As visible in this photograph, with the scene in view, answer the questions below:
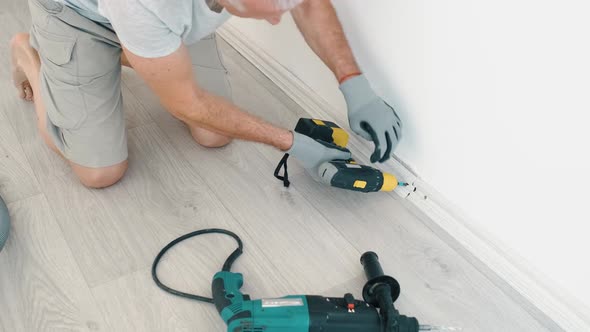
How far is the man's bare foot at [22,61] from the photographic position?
1771 millimetres

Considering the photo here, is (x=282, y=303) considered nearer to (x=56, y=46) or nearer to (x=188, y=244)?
(x=188, y=244)

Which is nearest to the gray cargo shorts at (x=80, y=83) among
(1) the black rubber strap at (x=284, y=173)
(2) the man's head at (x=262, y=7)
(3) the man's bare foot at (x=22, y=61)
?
(3) the man's bare foot at (x=22, y=61)

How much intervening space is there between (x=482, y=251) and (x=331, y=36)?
720 millimetres

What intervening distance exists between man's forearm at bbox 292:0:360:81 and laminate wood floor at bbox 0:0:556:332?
369mm

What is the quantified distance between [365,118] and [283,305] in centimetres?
58

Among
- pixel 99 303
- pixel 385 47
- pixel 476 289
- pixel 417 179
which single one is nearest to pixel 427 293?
pixel 476 289

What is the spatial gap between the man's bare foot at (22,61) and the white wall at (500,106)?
1.04 metres

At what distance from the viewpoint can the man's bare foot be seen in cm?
177

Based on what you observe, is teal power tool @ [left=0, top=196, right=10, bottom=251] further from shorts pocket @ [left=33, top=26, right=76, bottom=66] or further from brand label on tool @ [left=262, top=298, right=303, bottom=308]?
brand label on tool @ [left=262, top=298, right=303, bottom=308]

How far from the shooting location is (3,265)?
140 centimetres

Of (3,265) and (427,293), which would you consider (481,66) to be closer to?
(427,293)

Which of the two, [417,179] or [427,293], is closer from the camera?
[427,293]

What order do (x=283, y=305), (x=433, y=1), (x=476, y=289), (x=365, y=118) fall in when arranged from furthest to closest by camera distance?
(x=365, y=118)
(x=476, y=289)
(x=433, y=1)
(x=283, y=305)

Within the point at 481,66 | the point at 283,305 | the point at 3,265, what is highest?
the point at 481,66
